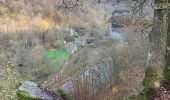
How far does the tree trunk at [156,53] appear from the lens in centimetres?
708

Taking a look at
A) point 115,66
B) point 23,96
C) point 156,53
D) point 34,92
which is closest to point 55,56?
point 115,66

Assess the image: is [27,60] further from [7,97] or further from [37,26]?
[7,97]

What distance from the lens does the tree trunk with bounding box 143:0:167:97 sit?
7078 mm

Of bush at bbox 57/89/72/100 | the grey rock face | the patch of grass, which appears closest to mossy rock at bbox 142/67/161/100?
the grey rock face

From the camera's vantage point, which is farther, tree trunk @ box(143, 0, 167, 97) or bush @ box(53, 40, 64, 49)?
bush @ box(53, 40, 64, 49)

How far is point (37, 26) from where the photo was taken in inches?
2992

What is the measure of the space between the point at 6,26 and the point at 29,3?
1865 centimetres

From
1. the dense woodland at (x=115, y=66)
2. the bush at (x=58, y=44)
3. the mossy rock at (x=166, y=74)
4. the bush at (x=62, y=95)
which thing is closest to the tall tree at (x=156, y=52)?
the dense woodland at (x=115, y=66)

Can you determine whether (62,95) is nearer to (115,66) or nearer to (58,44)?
(115,66)

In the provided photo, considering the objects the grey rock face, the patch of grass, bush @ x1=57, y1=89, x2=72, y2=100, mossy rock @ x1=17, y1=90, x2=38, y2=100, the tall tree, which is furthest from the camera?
the patch of grass

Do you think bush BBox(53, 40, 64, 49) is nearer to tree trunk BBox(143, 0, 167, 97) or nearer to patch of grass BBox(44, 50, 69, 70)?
patch of grass BBox(44, 50, 69, 70)

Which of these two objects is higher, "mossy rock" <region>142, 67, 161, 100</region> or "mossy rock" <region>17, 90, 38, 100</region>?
"mossy rock" <region>142, 67, 161, 100</region>

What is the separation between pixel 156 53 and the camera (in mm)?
7176

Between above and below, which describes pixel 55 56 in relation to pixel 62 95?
below
